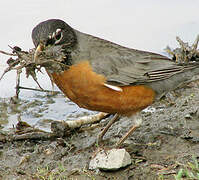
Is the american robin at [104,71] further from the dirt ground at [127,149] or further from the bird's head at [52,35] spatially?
the dirt ground at [127,149]

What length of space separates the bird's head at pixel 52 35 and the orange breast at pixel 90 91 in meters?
0.29

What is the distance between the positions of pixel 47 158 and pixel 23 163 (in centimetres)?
31

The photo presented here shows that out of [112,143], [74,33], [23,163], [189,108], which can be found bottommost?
[23,163]

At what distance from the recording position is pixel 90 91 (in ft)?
13.0

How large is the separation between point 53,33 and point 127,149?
62.6 inches

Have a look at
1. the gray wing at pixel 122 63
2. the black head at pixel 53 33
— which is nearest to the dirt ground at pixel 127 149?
the gray wing at pixel 122 63

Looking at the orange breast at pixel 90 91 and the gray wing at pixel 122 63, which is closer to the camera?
the orange breast at pixel 90 91

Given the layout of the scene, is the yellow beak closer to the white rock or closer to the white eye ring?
the white eye ring

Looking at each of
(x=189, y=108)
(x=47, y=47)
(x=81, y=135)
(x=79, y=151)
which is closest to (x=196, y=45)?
(x=189, y=108)

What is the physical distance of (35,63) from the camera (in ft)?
12.4

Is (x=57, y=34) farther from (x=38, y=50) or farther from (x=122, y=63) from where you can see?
(x=122, y=63)

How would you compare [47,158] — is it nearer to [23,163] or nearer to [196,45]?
[23,163]

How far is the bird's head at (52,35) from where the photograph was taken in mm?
3703

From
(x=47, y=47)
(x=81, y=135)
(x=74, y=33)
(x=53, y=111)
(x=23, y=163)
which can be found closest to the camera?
(x=47, y=47)
